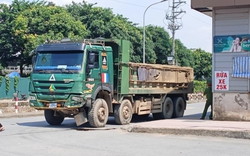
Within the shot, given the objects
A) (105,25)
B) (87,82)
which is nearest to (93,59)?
(87,82)

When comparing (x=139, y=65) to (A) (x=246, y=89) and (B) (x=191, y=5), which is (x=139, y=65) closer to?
(B) (x=191, y=5)

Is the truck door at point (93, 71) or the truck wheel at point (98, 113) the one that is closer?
the truck door at point (93, 71)

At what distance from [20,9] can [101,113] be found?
35085 millimetres

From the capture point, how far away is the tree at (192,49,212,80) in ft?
239

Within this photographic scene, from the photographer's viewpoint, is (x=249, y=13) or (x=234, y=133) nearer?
(x=234, y=133)

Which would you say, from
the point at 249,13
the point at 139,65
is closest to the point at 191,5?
the point at 249,13

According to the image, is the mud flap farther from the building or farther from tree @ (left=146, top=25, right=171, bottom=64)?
tree @ (left=146, top=25, right=171, bottom=64)

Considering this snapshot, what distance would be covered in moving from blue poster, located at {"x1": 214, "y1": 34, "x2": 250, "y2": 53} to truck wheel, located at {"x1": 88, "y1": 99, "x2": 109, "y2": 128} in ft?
15.3

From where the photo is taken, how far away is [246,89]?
1555 cm

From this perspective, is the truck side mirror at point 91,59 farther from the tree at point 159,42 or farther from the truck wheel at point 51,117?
the tree at point 159,42

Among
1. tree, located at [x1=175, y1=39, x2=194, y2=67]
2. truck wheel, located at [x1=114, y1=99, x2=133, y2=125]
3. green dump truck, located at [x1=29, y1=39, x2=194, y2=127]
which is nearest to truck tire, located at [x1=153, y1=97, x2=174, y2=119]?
green dump truck, located at [x1=29, y1=39, x2=194, y2=127]

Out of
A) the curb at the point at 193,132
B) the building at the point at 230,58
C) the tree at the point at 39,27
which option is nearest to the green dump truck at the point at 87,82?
the curb at the point at 193,132

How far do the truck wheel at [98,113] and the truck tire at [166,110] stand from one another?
15.4 feet

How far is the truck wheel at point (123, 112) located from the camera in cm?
1606
